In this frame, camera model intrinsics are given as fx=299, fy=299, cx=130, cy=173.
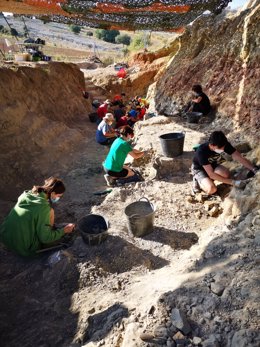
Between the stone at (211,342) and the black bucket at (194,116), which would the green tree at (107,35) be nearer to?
the black bucket at (194,116)

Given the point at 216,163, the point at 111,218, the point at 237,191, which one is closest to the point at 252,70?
the point at 216,163

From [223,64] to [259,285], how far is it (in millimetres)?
7109

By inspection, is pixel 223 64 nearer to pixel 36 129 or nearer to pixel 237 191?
pixel 237 191

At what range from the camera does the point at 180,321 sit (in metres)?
2.45

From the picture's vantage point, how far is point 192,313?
8.32ft

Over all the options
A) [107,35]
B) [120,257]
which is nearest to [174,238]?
[120,257]

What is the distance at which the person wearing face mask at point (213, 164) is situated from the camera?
466 cm

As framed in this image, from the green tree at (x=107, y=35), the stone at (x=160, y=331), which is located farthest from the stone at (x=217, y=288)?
the green tree at (x=107, y=35)

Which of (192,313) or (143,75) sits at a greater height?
(192,313)

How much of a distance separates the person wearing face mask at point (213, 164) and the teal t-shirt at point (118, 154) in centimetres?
144

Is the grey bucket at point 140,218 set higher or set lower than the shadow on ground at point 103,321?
lower

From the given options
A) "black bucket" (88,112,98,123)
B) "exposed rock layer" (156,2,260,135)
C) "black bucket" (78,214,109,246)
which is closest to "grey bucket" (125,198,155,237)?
"black bucket" (78,214,109,246)

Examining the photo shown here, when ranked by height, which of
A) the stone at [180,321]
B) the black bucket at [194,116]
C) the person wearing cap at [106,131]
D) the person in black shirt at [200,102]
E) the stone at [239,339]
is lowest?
the person wearing cap at [106,131]

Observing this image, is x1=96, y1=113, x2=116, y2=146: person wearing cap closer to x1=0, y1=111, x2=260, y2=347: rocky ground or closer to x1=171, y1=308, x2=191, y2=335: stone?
x1=0, y1=111, x2=260, y2=347: rocky ground
